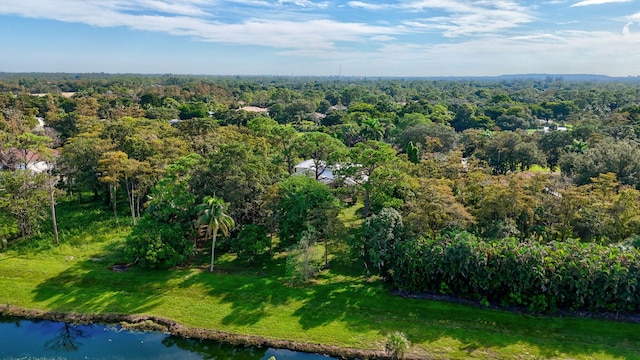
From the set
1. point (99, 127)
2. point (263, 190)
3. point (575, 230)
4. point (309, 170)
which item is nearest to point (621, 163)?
point (575, 230)

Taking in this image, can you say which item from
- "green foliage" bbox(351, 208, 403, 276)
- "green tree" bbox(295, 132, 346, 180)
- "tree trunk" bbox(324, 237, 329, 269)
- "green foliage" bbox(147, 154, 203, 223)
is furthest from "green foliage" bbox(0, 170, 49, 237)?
"green foliage" bbox(351, 208, 403, 276)

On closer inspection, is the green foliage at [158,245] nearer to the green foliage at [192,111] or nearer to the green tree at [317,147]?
the green tree at [317,147]

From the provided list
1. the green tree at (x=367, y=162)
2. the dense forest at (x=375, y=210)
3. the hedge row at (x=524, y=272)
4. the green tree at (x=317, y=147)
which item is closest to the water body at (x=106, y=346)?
the dense forest at (x=375, y=210)

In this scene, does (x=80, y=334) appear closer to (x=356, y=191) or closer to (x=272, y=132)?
(x=356, y=191)

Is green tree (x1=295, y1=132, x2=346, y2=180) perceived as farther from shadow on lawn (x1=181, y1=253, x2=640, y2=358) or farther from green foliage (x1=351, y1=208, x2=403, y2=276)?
shadow on lawn (x1=181, y1=253, x2=640, y2=358)

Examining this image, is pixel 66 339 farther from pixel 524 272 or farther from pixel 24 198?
pixel 524 272
